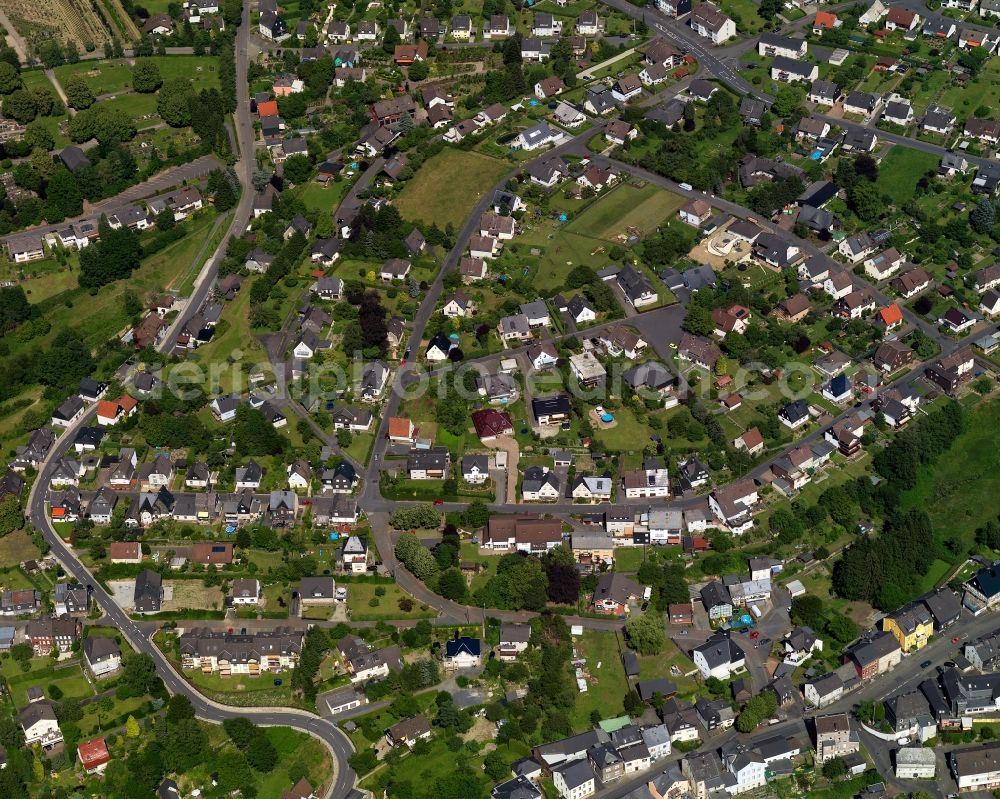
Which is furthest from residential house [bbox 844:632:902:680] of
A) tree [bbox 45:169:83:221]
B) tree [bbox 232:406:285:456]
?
tree [bbox 45:169:83:221]

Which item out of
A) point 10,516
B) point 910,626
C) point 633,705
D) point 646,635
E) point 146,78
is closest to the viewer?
point 633,705

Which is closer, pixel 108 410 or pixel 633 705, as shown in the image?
pixel 633 705

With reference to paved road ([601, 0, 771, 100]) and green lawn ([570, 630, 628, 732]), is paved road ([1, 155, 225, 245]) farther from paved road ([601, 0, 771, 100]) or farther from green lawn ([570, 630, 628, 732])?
green lawn ([570, 630, 628, 732])

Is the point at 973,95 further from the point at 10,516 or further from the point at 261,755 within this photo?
the point at 10,516

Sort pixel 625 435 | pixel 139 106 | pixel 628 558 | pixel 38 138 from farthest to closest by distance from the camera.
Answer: pixel 139 106
pixel 38 138
pixel 625 435
pixel 628 558

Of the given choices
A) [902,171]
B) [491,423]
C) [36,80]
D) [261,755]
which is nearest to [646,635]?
[491,423]

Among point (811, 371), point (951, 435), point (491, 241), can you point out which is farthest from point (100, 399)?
point (951, 435)

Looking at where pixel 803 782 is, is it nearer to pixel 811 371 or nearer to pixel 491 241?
pixel 811 371
